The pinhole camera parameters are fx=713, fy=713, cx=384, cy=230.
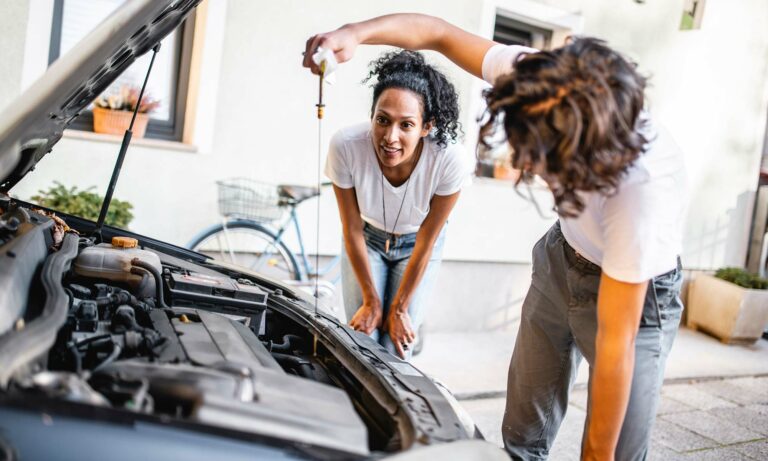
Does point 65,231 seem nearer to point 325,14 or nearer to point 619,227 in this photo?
point 619,227

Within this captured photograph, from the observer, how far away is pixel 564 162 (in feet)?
5.11

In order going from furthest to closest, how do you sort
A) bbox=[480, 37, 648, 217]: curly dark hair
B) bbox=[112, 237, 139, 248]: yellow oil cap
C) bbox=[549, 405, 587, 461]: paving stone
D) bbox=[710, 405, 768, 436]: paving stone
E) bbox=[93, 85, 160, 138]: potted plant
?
1. bbox=[93, 85, 160, 138]: potted plant
2. bbox=[710, 405, 768, 436]: paving stone
3. bbox=[549, 405, 587, 461]: paving stone
4. bbox=[112, 237, 139, 248]: yellow oil cap
5. bbox=[480, 37, 648, 217]: curly dark hair

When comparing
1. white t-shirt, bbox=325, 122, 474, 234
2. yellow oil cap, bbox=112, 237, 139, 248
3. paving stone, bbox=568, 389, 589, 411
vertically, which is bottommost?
paving stone, bbox=568, 389, 589, 411

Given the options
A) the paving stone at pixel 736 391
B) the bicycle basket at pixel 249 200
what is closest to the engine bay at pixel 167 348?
the bicycle basket at pixel 249 200

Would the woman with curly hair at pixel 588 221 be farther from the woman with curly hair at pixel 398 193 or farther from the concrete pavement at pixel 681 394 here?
the concrete pavement at pixel 681 394

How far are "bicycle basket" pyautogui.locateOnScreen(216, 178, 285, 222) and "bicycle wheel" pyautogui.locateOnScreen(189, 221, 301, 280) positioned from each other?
0.09 meters

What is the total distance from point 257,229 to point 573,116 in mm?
3965

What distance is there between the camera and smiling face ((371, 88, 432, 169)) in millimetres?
2891

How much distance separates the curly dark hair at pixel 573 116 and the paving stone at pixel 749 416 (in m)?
3.80

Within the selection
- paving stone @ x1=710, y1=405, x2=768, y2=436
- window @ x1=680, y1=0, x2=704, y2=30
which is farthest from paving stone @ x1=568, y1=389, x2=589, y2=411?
window @ x1=680, y1=0, x2=704, y2=30

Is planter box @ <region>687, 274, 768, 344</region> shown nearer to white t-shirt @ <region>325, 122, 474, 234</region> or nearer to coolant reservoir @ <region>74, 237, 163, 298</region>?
white t-shirt @ <region>325, 122, 474, 234</region>

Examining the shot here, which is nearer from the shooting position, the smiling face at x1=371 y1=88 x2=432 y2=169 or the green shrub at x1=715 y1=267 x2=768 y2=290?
the smiling face at x1=371 y1=88 x2=432 y2=169

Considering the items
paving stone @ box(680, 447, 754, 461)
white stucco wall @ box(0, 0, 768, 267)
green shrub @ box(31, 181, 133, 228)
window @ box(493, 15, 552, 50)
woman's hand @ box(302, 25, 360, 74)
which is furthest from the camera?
window @ box(493, 15, 552, 50)

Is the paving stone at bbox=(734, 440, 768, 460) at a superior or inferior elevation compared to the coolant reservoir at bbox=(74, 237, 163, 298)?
inferior
